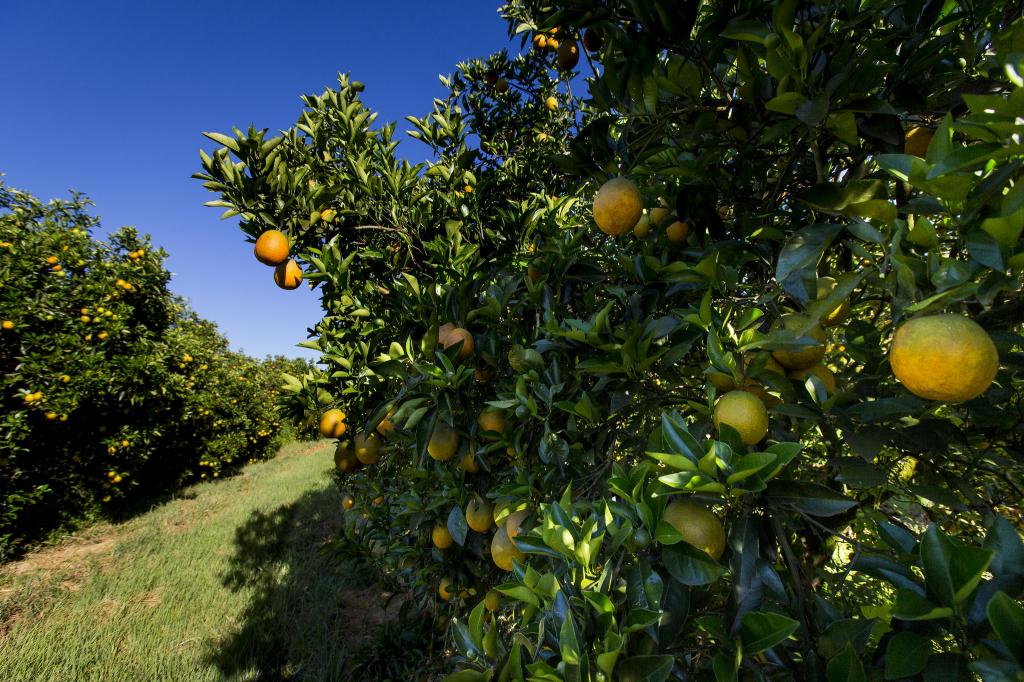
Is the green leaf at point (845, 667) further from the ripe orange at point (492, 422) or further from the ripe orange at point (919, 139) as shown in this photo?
the ripe orange at point (919, 139)

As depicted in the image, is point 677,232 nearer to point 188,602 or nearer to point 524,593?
point 524,593

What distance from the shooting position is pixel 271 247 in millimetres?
1713

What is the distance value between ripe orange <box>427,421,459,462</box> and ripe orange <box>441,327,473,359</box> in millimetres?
293

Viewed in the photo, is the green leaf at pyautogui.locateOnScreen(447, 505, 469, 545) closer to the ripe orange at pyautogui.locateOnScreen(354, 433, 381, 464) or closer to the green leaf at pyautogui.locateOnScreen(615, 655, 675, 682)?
the ripe orange at pyautogui.locateOnScreen(354, 433, 381, 464)

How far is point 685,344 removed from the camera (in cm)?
111

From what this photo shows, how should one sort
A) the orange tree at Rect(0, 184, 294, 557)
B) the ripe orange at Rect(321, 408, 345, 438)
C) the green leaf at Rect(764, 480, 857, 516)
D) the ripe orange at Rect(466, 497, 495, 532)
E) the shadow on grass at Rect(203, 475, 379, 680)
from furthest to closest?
the orange tree at Rect(0, 184, 294, 557)
the shadow on grass at Rect(203, 475, 379, 680)
the ripe orange at Rect(321, 408, 345, 438)
the ripe orange at Rect(466, 497, 495, 532)
the green leaf at Rect(764, 480, 857, 516)

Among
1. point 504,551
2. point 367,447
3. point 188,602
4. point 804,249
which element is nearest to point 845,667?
point 804,249

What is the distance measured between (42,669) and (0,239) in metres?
5.13

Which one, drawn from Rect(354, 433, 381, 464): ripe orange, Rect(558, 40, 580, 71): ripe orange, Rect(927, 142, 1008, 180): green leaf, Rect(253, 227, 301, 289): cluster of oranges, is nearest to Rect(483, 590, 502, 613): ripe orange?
Rect(354, 433, 381, 464): ripe orange

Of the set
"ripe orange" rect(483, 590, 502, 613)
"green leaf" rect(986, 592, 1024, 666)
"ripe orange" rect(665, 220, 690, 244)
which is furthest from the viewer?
"ripe orange" rect(483, 590, 502, 613)

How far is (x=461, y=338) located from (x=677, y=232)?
0.90m

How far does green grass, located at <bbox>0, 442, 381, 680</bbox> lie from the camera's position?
10.2 feet

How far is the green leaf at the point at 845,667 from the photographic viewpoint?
637 mm

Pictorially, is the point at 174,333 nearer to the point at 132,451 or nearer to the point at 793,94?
the point at 132,451
